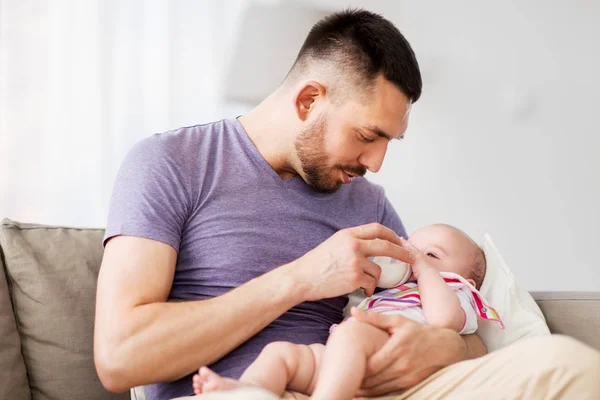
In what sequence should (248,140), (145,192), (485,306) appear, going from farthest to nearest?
(248,140) < (485,306) < (145,192)

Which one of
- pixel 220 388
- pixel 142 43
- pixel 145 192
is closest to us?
pixel 220 388

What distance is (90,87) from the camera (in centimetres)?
220

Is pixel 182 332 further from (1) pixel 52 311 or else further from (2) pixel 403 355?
(1) pixel 52 311

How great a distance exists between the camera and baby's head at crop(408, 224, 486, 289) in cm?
155

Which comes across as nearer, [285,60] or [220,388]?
[220,388]

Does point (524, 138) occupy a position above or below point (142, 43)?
below

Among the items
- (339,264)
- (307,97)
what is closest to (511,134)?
(307,97)

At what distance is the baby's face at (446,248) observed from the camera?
1546 mm

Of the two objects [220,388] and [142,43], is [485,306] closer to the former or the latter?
[220,388]

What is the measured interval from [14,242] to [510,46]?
2.19m

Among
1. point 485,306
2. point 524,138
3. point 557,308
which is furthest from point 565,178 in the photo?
point 485,306

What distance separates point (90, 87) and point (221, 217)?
3.37 feet

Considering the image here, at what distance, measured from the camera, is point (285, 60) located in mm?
2400

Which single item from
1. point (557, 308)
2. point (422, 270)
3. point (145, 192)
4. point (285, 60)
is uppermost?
point (285, 60)
